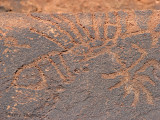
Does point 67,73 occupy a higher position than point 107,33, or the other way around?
point 107,33

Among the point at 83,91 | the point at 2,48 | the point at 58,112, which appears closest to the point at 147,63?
the point at 83,91

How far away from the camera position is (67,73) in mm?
1084

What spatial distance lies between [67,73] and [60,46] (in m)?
0.14

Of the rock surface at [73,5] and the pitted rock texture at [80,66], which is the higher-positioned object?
the rock surface at [73,5]

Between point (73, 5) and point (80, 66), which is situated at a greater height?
point (73, 5)

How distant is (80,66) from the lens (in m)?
1.09

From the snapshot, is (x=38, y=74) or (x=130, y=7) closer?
(x=38, y=74)

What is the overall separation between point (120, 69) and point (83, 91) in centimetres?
22

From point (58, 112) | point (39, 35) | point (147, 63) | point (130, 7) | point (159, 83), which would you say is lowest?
point (58, 112)

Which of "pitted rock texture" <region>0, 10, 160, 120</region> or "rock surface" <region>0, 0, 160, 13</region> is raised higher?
"rock surface" <region>0, 0, 160, 13</region>

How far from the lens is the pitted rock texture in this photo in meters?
1.06

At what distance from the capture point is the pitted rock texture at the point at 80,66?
3.48ft

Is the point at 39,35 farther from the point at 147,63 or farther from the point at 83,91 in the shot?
the point at 147,63

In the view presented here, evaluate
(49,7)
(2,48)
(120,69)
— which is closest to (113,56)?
(120,69)
